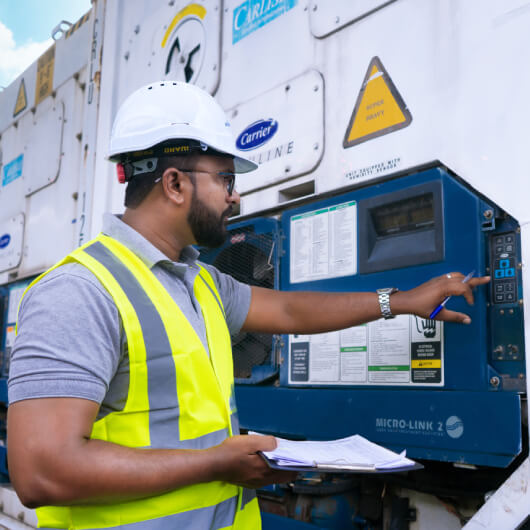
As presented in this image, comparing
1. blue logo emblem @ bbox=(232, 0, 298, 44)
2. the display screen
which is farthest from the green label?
blue logo emblem @ bbox=(232, 0, 298, 44)

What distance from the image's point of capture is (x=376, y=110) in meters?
2.05

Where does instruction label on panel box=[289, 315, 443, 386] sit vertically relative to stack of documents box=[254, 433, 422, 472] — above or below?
above

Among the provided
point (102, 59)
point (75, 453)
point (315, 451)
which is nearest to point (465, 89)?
point (315, 451)

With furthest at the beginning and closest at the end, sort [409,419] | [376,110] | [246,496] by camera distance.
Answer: [376,110]
[409,419]
[246,496]

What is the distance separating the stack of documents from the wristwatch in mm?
403

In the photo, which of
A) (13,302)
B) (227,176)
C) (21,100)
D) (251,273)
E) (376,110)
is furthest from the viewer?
(21,100)

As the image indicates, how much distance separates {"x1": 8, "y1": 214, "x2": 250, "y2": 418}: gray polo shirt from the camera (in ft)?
3.56

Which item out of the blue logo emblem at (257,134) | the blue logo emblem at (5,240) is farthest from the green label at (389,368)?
the blue logo emblem at (5,240)

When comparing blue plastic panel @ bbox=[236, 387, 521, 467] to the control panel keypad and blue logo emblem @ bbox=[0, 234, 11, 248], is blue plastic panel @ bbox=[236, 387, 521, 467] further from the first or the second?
blue logo emblem @ bbox=[0, 234, 11, 248]

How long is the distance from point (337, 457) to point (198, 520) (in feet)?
1.02

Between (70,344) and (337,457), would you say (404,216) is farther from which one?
(70,344)

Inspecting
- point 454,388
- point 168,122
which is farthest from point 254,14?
point 454,388

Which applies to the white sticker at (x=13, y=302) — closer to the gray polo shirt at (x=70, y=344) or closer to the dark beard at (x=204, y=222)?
the dark beard at (x=204, y=222)

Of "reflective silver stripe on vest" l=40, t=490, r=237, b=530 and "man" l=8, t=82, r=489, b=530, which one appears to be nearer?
"man" l=8, t=82, r=489, b=530
